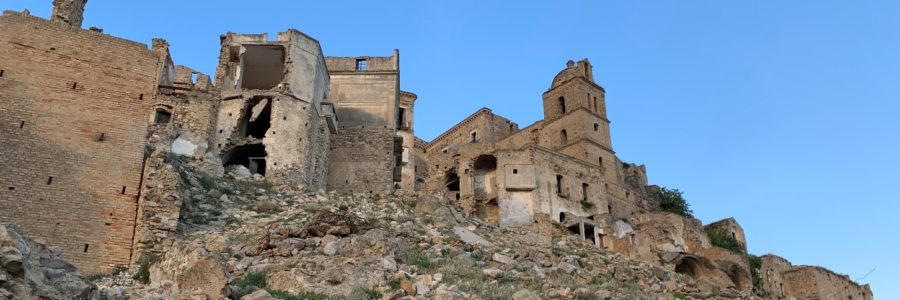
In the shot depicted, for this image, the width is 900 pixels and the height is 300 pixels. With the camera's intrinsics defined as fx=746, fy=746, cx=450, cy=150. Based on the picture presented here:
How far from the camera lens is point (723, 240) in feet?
139

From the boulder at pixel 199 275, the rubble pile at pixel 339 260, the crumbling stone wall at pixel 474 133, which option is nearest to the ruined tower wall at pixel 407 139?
the crumbling stone wall at pixel 474 133

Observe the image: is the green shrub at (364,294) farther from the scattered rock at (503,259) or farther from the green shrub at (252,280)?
the scattered rock at (503,259)

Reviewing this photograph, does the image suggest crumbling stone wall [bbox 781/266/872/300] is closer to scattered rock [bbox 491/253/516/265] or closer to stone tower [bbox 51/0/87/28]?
scattered rock [bbox 491/253/516/265]

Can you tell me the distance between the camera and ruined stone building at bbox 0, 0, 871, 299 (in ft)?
50.0

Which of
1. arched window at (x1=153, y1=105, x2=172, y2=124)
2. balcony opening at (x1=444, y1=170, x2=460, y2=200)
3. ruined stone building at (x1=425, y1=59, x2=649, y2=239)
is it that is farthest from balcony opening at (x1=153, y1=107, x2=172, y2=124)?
balcony opening at (x1=444, y1=170, x2=460, y2=200)

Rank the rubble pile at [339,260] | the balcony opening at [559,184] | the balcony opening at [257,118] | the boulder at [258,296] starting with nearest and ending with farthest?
the boulder at [258,296] → the rubble pile at [339,260] → the balcony opening at [257,118] → the balcony opening at [559,184]

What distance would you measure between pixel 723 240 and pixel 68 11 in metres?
35.0

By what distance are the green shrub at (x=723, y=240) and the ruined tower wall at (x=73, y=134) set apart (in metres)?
33.7

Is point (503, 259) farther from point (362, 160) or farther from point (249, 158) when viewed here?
point (362, 160)

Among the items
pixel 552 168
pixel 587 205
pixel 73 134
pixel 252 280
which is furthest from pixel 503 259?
pixel 587 205

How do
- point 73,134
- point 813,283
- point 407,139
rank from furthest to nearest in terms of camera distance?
1. point 407,139
2. point 813,283
3. point 73,134

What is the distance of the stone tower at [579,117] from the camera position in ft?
147

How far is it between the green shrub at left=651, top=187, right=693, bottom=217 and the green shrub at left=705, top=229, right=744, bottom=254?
3698 mm

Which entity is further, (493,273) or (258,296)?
(493,273)
